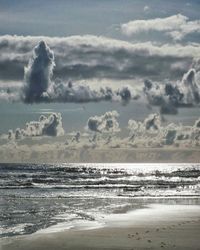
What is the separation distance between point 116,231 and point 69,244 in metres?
4.17

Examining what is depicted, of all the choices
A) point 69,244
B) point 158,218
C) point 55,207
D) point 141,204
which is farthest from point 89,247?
point 141,204

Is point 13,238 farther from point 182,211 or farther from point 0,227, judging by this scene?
point 182,211

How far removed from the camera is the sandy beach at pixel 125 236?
20031 mm

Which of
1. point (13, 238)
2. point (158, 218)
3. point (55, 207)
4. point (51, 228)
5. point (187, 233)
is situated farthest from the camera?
point (55, 207)

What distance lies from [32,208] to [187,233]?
14.4 metres

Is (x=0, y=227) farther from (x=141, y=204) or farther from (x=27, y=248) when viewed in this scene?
(x=141, y=204)

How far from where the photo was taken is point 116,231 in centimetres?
2441

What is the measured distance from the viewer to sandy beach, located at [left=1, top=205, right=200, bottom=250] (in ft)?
65.7

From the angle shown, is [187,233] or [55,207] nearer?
[187,233]

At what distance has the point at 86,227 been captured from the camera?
84.4ft

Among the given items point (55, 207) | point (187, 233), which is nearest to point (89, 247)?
point (187, 233)

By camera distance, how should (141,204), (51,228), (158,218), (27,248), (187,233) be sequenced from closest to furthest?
(27,248) < (187,233) < (51,228) < (158,218) < (141,204)

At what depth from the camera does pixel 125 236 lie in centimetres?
2272

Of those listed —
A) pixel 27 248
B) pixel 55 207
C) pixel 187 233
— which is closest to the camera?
pixel 27 248
